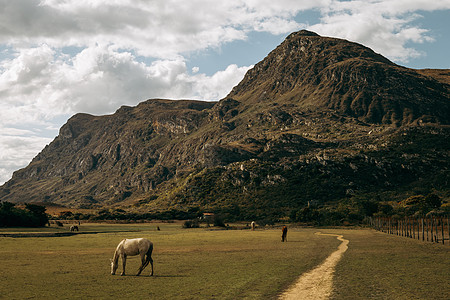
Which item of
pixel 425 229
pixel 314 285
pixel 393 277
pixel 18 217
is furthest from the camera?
pixel 18 217

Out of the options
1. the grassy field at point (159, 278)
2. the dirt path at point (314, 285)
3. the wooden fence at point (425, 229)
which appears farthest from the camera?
the wooden fence at point (425, 229)

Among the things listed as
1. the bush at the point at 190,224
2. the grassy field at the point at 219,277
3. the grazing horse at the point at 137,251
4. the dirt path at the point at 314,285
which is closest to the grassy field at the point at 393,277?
the grassy field at the point at 219,277

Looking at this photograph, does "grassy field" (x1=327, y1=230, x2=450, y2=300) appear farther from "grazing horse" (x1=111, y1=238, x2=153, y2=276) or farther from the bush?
the bush

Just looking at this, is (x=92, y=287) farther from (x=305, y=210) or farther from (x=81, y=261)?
(x=305, y=210)

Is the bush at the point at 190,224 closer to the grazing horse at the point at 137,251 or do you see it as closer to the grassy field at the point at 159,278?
the grassy field at the point at 159,278

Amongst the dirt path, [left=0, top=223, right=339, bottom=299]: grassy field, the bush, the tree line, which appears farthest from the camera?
the bush

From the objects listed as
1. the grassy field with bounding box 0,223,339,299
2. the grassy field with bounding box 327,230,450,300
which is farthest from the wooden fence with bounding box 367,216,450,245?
the grassy field with bounding box 0,223,339,299

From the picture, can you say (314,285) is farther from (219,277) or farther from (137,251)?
(137,251)

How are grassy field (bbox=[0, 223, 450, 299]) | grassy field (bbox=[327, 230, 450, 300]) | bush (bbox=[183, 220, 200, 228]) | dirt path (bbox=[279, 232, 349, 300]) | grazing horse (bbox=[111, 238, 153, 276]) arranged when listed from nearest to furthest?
dirt path (bbox=[279, 232, 349, 300]) < grassy field (bbox=[327, 230, 450, 300]) < grassy field (bbox=[0, 223, 450, 299]) < grazing horse (bbox=[111, 238, 153, 276]) < bush (bbox=[183, 220, 200, 228])

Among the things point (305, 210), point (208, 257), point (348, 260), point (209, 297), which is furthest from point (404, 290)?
point (305, 210)

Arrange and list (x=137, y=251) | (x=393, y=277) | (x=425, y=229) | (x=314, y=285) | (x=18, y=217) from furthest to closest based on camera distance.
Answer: (x=18, y=217)
(x=425, y=229)
(x=137, y=251)
(x=393, y=277)
(x=314, y=285)

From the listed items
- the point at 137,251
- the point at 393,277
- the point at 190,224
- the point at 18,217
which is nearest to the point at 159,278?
the point at 137,251

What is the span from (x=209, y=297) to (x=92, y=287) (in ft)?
21.5

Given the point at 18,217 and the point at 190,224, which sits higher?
the point at 18,217
